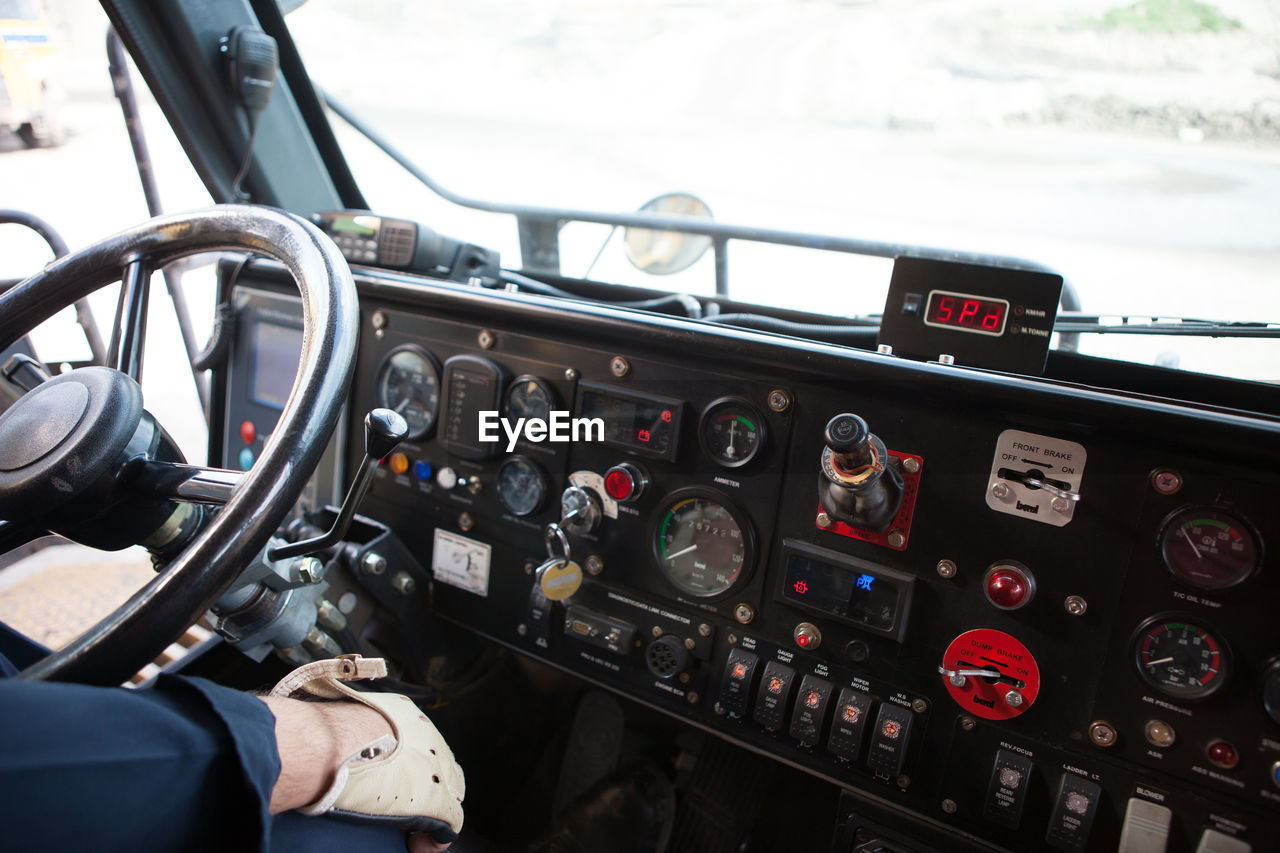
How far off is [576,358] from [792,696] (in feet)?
2.48

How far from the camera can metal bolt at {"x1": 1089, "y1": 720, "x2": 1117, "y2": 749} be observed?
1232mm

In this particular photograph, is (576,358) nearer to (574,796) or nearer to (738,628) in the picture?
(738,628)

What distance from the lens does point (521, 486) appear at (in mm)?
1720

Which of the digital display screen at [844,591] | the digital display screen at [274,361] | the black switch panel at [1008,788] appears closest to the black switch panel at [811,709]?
the digital display screen at [844,591]

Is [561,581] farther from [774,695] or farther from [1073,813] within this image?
[1073,813]

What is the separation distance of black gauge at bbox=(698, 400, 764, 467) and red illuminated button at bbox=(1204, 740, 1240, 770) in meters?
0.79

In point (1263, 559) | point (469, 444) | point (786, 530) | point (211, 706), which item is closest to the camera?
point (211, 706)

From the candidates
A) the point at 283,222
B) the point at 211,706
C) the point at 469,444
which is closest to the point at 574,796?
the point at 469,444

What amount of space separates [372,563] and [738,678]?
2.52 feet

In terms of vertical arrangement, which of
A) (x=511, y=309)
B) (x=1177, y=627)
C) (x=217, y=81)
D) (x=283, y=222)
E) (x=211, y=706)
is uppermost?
(x=217, y=81)

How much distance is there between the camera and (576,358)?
1.61 metres

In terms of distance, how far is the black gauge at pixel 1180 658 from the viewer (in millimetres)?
1151

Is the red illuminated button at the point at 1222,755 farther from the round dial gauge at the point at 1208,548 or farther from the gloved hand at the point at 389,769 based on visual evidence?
the gloved hand at the point at 389,769

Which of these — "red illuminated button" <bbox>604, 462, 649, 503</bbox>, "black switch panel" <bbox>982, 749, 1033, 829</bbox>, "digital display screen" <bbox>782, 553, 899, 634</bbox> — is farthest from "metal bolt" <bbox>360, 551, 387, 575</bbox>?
"black switch panel" <bbox>982, 749, 1033, 829</bbox>
